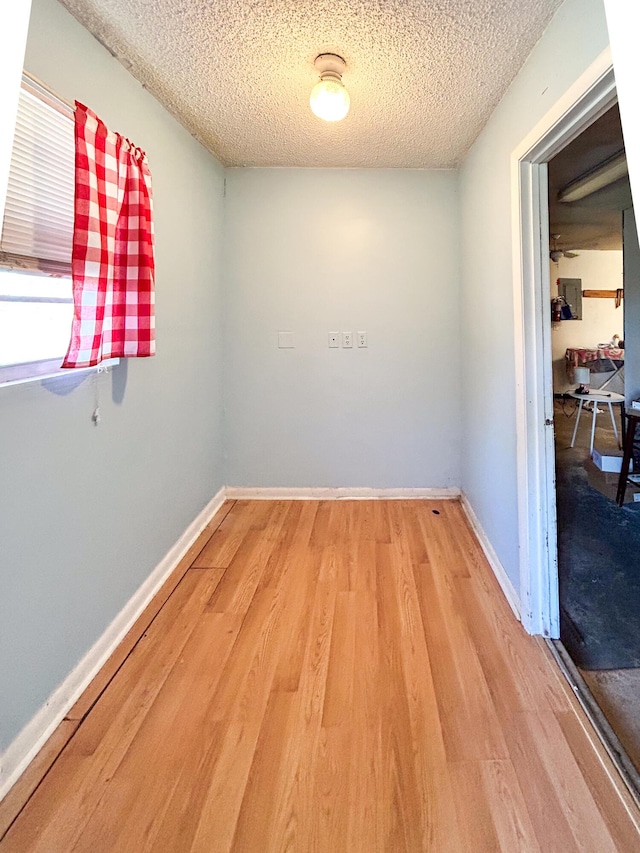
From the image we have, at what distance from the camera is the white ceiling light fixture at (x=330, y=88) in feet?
5.46

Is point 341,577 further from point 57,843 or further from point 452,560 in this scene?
point 57,843

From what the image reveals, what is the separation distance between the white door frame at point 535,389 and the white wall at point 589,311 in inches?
214

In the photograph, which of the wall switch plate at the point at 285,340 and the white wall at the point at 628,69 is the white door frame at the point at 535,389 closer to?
the white wall at the point at 628,69

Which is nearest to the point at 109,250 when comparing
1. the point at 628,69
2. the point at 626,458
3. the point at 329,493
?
the point at 628,69

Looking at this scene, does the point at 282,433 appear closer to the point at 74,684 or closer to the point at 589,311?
the point at 74,684

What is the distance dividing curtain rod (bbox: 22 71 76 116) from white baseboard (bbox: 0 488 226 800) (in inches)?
68.6

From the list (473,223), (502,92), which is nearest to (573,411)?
(473,223)

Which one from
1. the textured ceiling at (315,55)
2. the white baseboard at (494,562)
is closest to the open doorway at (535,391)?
the white baseboard at (494,562)

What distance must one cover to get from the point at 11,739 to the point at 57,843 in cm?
30

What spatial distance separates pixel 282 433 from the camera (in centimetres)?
307

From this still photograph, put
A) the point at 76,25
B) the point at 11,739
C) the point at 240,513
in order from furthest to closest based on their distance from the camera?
1. the point at 240,513
2. the point at 76,25
3. the point at 11,739

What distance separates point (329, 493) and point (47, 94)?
2.51 metres

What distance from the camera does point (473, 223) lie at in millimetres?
2492

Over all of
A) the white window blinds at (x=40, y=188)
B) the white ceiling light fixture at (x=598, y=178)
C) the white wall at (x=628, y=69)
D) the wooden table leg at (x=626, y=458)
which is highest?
the white ceiling light fixture at (x=598, y=178)
